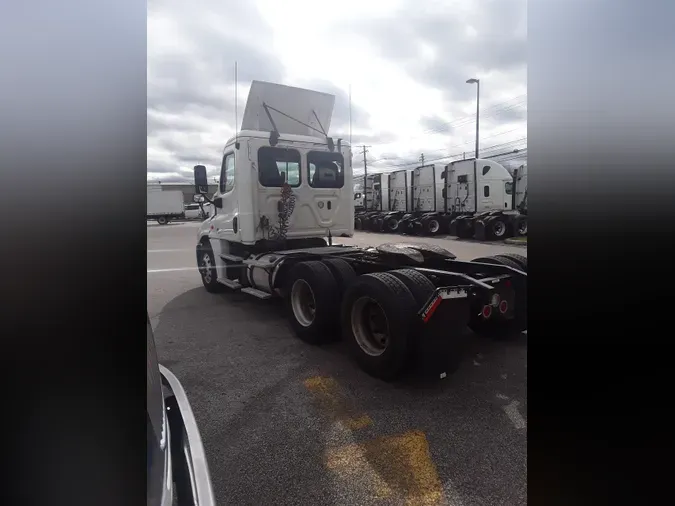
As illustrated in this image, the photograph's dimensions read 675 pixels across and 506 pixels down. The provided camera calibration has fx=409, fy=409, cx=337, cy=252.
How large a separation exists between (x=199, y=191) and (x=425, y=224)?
1411 centimetres

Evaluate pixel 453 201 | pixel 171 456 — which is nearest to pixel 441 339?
pixel 171 456

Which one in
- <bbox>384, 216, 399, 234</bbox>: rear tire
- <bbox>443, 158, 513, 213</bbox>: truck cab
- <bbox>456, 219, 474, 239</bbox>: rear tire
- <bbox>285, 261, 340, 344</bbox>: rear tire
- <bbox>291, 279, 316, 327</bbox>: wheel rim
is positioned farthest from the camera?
<bbox>384, 216, 399, 234</bbox>: rear tire

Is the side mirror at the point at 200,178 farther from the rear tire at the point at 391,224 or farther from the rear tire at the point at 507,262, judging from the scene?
the rear tire at the point at 391,224

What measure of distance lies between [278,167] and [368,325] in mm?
2884

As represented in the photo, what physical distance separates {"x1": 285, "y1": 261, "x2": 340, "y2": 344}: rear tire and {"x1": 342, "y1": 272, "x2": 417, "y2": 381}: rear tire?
44 centimetres

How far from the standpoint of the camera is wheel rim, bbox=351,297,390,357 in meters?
3.46

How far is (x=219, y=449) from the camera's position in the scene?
2404mm

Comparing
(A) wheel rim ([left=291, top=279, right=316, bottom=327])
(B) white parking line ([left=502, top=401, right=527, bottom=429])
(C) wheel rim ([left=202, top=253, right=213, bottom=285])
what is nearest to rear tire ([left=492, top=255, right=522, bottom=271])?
(B) white parking line ([left=502, top=401, right=527, bottom=429])

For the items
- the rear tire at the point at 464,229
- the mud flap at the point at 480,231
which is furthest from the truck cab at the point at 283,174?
the rear tire at the point at 464,229

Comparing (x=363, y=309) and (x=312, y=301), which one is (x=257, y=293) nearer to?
(x=312, y=301)

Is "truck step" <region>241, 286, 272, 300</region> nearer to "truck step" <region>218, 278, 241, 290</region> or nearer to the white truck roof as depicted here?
"truck step" <region>218, 278, 241, 290</region>

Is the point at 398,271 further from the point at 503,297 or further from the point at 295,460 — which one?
the point at 295,460
